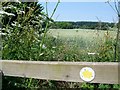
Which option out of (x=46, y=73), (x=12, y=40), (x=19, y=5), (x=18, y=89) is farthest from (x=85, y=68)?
(x=19, y=5)

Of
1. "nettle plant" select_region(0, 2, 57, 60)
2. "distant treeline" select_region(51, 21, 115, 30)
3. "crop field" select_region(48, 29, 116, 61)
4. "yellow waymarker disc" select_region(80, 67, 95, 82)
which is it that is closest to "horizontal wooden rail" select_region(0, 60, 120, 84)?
"yellow waymarker disc" select_region(80, 67, 95, 82)

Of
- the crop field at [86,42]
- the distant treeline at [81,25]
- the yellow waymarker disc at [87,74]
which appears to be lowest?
the yellow waymarker disc at [87,74]

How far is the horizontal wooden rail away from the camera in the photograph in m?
2.27

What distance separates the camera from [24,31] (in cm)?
314

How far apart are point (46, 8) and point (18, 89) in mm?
705

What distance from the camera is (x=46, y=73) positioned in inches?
96.6

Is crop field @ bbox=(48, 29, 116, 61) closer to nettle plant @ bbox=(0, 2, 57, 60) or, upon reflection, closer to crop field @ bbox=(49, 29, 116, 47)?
crop field @ bbox=(49, 29, 116, 47)

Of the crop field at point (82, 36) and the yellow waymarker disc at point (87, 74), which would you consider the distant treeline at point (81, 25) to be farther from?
the yellow waymarker disc at point (87, 74)

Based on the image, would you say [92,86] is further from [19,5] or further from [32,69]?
[19,5]

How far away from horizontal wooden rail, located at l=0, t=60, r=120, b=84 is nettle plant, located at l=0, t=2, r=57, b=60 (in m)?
0.34

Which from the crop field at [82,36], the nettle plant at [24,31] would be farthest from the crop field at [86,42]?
the nettle plant at [24,31]

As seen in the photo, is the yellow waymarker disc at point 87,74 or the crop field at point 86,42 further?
the crop field at point 86,42

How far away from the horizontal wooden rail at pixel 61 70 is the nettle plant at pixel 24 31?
344 mm

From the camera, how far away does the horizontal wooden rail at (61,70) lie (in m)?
2.27
